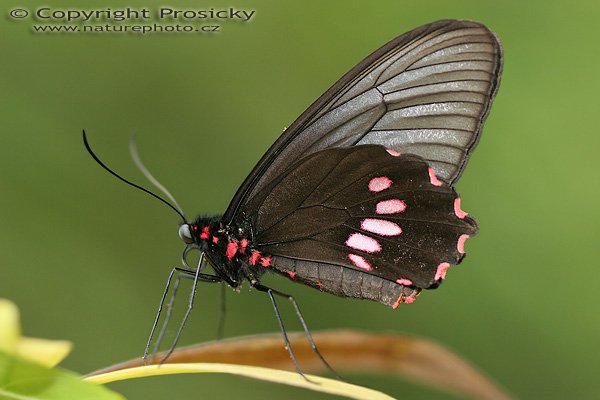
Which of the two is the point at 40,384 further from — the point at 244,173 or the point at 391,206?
the point at 244,173

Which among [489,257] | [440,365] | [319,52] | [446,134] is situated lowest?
[440,365]

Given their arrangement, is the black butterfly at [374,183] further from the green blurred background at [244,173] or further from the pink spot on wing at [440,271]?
the green blurred background at [244,173]

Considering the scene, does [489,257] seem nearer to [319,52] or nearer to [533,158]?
[533,158]

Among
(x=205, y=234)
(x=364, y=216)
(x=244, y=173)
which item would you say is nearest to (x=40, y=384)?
(x=205, y=234)

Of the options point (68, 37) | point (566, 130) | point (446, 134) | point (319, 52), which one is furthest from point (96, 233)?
point (566, 130)

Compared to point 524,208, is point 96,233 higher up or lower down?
lower down

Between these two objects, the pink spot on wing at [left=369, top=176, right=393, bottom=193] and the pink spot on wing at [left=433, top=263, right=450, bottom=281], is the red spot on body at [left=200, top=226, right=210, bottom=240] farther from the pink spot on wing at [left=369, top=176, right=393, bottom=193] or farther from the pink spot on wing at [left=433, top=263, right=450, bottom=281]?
the pink spot on wing at [left=433, top=263, right=450, bottom=281]
